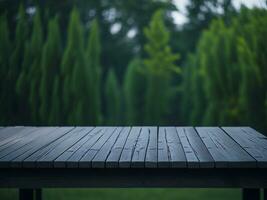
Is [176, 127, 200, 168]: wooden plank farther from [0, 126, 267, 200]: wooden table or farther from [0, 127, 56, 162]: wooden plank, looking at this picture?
[0, 127, 56, 162]: wooden plank

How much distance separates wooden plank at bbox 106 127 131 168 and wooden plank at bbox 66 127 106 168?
190mm

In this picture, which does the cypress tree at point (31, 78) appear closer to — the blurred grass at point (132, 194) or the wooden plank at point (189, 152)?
the blurred grass at point (132, 194)

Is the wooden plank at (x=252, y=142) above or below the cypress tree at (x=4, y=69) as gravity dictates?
below

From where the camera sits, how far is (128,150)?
3.07m

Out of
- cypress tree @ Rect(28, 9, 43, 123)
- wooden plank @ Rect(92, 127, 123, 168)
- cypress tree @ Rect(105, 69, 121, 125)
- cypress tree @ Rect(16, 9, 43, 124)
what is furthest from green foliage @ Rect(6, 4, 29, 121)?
wooden plank @ Rect(92, 127, 123, 168)

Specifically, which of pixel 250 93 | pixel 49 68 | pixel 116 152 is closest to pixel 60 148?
pixel 116 152

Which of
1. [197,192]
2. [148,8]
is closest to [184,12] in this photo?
[148,8]

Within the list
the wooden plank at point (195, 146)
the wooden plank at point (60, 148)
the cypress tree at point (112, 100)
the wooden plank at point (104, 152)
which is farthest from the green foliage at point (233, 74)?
the wooden plank at point (104, 152)

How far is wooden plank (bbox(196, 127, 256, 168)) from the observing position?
2.63 meters

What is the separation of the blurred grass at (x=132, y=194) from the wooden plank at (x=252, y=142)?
305 cm

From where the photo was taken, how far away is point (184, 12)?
16.3 meters

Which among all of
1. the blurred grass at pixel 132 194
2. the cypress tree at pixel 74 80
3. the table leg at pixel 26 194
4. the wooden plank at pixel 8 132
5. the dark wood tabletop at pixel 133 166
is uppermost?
the cypress tree at pixel 74 80

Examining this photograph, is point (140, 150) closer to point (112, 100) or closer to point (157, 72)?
point (157, 72)

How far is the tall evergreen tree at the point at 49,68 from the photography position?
29.9ft
